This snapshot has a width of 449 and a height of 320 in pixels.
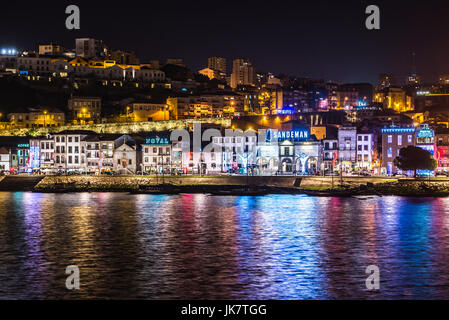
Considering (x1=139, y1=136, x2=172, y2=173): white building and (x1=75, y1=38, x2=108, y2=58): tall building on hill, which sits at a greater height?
(x1=75, y1=38, x2=108, y2=58): tall building on hill

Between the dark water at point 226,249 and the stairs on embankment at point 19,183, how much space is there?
60.9 feet

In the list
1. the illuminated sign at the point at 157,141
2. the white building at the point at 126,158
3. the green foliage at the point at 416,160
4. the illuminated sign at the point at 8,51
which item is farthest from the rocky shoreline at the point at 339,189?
the illuminated sign at the point at 8,51

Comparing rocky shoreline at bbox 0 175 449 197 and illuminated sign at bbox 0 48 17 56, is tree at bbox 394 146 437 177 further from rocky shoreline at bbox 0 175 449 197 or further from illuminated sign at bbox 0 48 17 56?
illuminated sign at bbox 0 48 17 56

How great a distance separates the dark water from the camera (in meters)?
24.6

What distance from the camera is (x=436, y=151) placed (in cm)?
7781

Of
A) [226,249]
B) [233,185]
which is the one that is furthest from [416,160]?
[226,249]

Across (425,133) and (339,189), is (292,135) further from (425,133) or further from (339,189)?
(425,133)

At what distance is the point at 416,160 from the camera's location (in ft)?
219

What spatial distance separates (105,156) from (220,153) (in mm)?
15668

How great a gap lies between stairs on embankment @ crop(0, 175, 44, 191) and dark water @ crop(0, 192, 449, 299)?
60.9 feet

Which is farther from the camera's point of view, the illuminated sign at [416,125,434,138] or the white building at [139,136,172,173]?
the white building at [139,136,172,173]

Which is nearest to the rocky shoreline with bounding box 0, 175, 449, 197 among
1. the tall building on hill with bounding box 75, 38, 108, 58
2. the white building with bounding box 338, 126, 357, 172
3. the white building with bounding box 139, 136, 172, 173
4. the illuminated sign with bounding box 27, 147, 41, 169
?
the white building with bounding box 139, 136, 172, 173

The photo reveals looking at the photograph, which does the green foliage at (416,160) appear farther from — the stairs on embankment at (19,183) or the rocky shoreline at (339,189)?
the stairs on embankment at (19,183)
